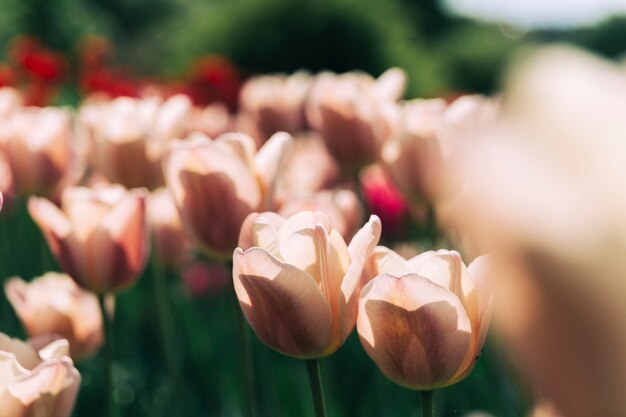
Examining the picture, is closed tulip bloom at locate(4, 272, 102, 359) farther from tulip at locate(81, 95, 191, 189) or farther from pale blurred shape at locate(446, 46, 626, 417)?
pale blurred shape at locate(446, 46, 626, 417)

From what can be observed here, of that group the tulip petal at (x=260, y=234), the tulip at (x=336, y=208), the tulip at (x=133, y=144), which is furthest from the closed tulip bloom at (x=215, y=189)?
the tulip at (x=133, y=144)

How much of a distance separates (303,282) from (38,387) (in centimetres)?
20

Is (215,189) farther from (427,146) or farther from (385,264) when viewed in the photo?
(427,146)

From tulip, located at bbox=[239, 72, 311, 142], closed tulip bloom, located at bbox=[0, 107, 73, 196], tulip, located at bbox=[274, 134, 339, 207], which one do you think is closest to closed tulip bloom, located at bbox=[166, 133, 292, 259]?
closed tulip bloom, located at bbox=[0, 107, 73, 196]

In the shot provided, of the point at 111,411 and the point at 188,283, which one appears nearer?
A: the point at 111,411

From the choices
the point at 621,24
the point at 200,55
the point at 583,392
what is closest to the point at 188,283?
the point at 583,392

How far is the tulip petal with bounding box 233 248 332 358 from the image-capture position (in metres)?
0.59

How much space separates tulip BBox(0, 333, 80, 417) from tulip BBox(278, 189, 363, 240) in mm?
354

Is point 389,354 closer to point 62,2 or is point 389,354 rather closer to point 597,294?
point 597,294

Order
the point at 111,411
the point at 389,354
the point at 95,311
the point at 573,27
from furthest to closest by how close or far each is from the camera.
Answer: the point at 573,27 → the point at 95,311 → the point at 111,411 → the point at 389,354

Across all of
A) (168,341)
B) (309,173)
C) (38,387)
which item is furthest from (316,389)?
(309,173)

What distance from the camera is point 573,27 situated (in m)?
18.2

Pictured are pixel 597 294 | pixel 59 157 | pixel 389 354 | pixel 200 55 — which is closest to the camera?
pixel 597 294

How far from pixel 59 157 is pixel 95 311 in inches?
14.3
